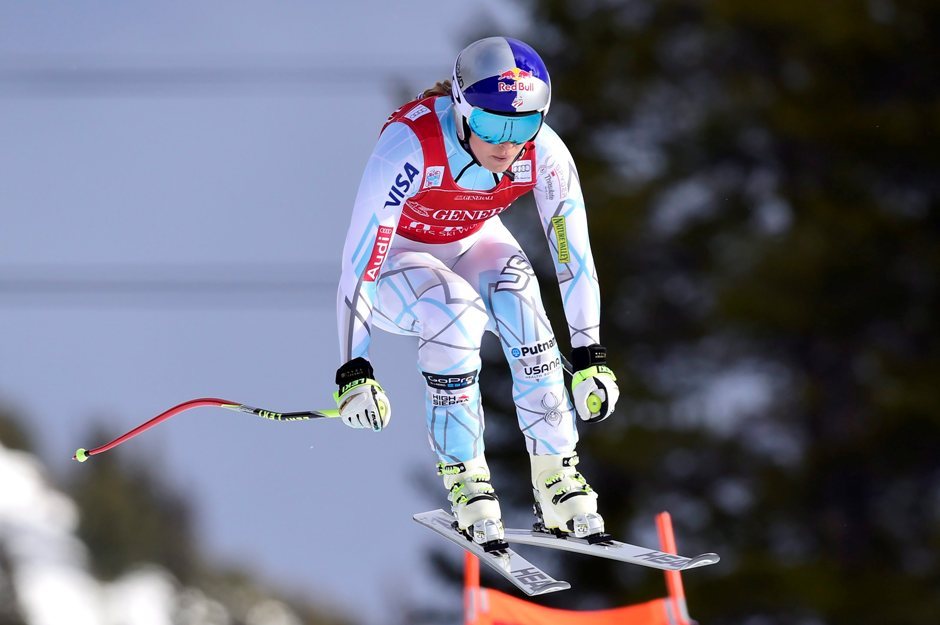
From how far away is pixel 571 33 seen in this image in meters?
25.0

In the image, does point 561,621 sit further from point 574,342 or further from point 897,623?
point 897,623

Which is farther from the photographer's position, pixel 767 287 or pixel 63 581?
pixel 63 581

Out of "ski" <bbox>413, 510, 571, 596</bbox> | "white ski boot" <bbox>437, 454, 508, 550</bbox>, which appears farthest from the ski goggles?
"ski" <bbox>413, 510, 571, 596</bbox>

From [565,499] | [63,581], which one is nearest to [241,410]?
[565,499]

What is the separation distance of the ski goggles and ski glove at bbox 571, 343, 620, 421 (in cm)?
96

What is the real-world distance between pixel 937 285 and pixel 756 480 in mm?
4714

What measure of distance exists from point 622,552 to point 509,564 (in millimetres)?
464

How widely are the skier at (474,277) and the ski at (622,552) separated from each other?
68 mm

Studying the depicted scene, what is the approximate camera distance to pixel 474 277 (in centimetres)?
557

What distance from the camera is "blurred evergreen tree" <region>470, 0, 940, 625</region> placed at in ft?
72.4

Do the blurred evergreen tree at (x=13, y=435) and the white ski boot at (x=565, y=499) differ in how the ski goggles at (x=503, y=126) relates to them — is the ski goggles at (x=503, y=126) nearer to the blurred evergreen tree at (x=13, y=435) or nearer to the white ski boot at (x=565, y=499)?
the white ski boot at (x=565, y=499)

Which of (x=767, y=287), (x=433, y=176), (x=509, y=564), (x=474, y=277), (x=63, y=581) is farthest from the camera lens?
(x=63, y=581)

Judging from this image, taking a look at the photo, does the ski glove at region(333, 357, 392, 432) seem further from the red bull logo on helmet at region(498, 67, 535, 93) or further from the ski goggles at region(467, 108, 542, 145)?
the red bull logo on helmet at region(498, 67, 535, 93)

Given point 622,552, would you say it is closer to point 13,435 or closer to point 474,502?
point 474,502
